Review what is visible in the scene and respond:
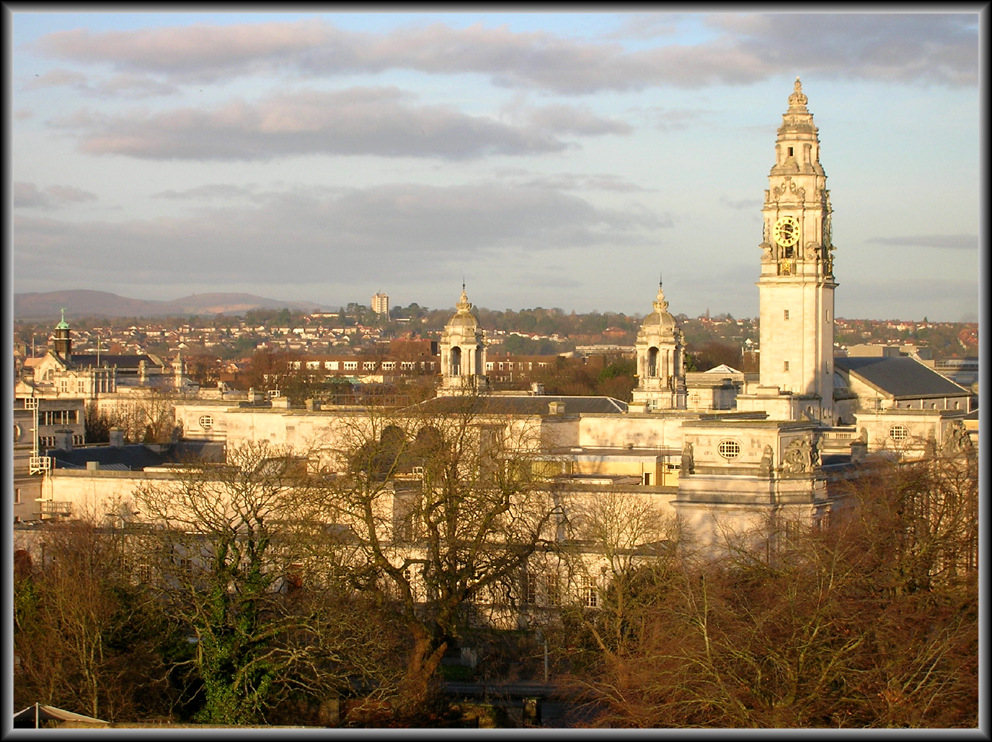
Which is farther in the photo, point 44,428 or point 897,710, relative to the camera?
point 44,428

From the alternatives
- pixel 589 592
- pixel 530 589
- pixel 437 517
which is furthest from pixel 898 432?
pixel 437 517

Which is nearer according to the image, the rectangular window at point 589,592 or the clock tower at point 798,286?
the rectangular window at point 589,592

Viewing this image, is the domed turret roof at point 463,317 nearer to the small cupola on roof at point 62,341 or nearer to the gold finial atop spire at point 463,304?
the gold finial atop spire at point 463,304

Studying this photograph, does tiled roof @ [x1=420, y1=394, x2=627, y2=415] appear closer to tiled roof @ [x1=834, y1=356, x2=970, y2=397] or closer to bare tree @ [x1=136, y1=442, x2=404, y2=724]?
tiled roof @ [x1=834, y1=356, x2=970, y2=397]

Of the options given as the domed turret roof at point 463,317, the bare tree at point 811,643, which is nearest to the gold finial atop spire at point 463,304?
the domed turret roof at point 463,317

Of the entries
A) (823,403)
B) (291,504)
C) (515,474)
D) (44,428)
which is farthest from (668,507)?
(44,428)

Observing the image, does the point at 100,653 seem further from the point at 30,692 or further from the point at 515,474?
the point at 515,474
